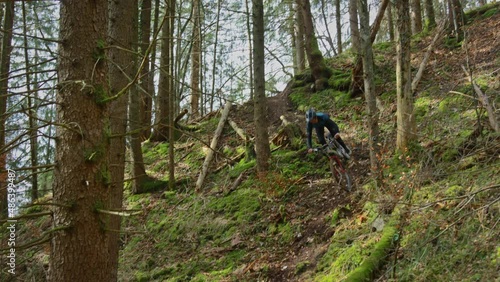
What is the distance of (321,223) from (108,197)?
15.6 ft

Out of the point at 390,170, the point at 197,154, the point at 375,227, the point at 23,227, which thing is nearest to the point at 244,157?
the point at 197,154

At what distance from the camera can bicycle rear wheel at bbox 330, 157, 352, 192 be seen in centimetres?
769

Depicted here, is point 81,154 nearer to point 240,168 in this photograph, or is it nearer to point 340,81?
point 240,168

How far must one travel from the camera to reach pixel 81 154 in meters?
3.04

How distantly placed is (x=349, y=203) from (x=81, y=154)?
5292 mm

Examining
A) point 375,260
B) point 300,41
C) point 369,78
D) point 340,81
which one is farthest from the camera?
point 300,41

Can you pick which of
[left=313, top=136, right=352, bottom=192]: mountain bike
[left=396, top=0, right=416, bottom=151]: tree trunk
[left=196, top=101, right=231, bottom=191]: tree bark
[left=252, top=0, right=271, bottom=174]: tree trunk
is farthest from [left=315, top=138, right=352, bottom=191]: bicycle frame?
[left=196, top=101, right=231, bottom=191]: tree bark

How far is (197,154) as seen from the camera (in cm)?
1235

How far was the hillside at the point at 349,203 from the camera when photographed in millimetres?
4613

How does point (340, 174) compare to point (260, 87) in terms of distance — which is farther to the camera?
point (260, 87)

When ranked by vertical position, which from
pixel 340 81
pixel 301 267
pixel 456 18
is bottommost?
pixel 301 267

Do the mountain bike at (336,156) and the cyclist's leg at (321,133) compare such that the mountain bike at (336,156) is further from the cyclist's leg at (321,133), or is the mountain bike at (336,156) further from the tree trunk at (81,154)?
the tree trunk at (81,154)

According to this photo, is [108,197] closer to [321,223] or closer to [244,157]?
[321,223]

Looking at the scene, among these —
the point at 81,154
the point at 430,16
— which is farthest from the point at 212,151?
the point at 430,16
